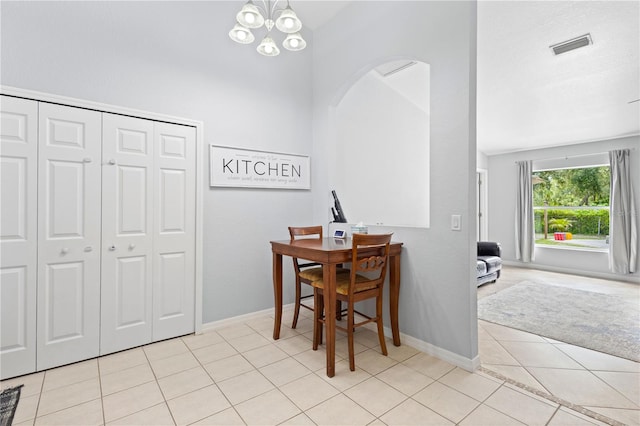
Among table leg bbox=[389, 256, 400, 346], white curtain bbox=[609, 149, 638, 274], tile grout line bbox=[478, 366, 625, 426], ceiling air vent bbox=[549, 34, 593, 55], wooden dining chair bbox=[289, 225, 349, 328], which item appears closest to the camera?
tile grout line bbox=[478, 366, 625, 426]

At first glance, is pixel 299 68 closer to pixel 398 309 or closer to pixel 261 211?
pixel 261 211

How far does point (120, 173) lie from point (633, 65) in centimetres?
528

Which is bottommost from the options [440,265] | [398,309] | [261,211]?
[398,309]

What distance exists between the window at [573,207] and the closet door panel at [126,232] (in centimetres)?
723

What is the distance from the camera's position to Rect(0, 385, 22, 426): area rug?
5.60 ft

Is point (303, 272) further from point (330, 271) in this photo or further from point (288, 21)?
point (288, 21)

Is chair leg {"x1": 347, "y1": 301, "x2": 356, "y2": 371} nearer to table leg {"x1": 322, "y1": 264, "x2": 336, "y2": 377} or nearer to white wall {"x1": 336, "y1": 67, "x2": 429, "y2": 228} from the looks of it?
table leg {"x1": 322, "y1": 264, "x2": 336, "y2": 377}

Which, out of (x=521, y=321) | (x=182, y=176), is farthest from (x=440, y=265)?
(x=182, y=176)

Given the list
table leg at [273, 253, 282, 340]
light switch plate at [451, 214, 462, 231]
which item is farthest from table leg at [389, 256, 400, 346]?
table leg at [273, 253, 282, 340]

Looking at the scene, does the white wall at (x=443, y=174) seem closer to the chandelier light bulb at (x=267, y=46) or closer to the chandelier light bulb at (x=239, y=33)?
the chandelier light bulb at (x=267, y=46)

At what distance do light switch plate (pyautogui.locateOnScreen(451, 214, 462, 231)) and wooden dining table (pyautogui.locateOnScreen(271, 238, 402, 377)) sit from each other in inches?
19.5

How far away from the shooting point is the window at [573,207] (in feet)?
18.6

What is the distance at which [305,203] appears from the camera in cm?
371

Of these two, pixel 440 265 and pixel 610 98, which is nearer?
pixel 440 265
